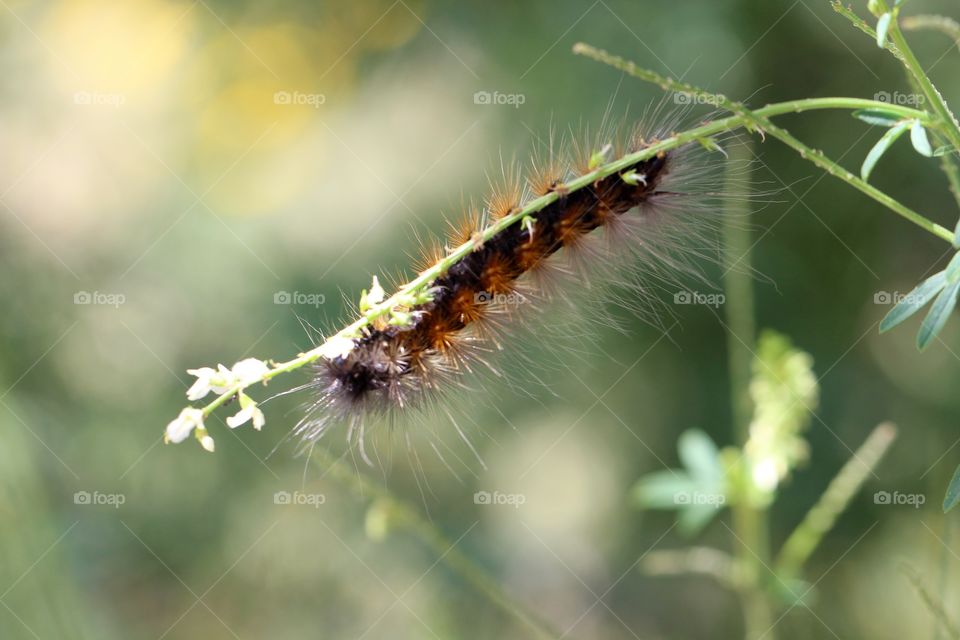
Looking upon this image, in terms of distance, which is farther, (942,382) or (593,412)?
(593,412)

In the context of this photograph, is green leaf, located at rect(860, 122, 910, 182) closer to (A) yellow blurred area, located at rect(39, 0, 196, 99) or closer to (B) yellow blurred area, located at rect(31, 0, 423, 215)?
(B) yellow blurred area, located at rect(31, 0, 423, 215)

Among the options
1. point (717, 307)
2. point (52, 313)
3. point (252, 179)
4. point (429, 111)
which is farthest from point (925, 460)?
point (52, 313)

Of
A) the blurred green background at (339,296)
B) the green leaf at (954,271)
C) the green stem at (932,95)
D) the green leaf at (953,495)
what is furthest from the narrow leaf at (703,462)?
the blurred green background at (339,296)

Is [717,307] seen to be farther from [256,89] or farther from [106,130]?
[106,130]

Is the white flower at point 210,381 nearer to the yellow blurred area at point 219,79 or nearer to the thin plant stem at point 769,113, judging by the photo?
the thin plant stem at point 769,113

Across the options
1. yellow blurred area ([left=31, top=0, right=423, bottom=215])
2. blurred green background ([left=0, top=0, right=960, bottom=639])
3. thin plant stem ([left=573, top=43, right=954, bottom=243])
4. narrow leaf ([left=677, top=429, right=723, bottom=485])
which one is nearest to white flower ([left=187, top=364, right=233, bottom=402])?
thin plant stem ([left=573, top=43, right=954, bottom=243])

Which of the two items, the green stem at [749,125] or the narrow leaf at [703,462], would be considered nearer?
the green stem at [749,125]
